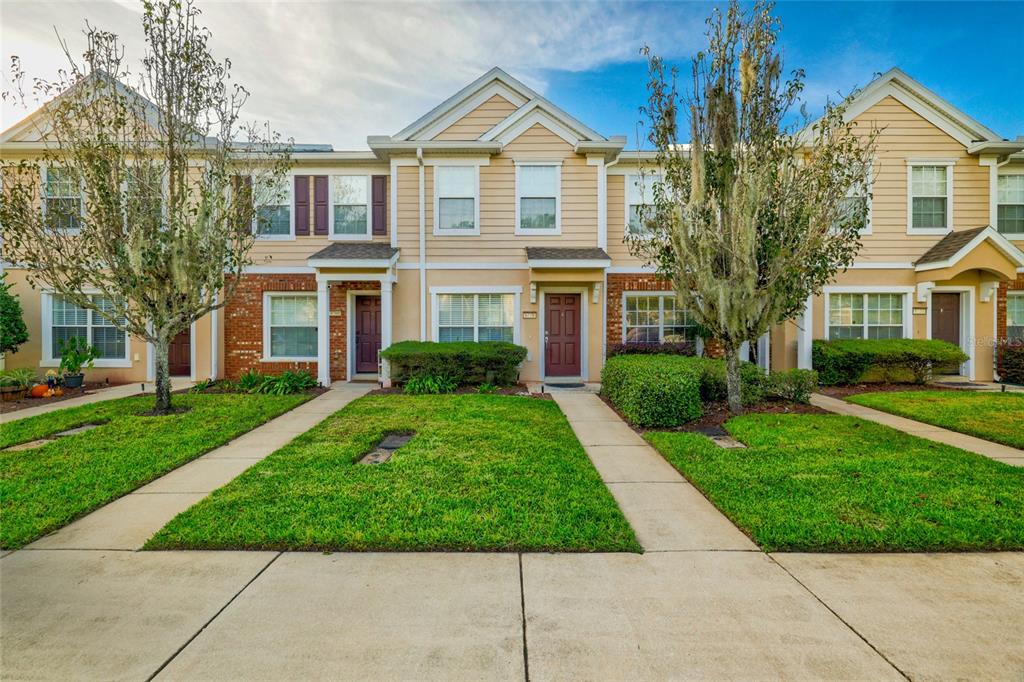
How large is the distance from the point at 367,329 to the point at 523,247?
4788mm

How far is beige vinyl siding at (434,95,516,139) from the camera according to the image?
12.5 m

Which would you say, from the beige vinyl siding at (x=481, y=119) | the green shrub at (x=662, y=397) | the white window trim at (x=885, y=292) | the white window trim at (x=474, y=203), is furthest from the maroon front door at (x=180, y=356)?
the white window trim at (x=885, y=292)

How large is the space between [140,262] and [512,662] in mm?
8759

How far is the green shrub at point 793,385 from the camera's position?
9.03m

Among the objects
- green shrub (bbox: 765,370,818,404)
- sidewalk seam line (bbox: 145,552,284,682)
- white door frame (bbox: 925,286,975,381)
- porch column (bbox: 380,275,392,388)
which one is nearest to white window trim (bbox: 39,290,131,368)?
porch column (bbox: 380,275,392,388)

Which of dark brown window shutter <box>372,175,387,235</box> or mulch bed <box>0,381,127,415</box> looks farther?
dark brown window shutter <box>372,175,387,235</box>

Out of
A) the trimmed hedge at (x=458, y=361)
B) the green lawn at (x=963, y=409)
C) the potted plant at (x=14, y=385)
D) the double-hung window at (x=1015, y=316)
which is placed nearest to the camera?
the green lawn at (x=963, y=409)

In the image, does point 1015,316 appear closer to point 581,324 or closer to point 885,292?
point 885,292

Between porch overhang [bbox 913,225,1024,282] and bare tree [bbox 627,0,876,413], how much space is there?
6.20 m

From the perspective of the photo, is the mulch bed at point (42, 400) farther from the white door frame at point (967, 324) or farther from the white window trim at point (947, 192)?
the white door frame at point (967, 324)

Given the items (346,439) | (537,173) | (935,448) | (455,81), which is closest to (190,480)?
(346,439)

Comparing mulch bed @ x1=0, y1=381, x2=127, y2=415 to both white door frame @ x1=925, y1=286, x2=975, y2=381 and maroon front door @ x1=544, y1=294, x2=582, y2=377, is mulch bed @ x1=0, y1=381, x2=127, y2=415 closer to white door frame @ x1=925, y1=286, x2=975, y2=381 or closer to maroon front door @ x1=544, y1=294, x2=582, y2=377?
maroon front door @ x1=544, y1=294, x2=582, y2=377

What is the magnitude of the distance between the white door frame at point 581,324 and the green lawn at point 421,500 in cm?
553

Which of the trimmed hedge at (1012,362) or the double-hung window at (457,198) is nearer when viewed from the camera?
the trimmed hedge at (1012,362)
